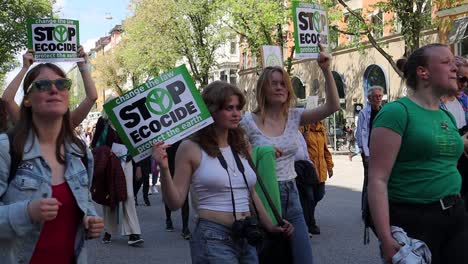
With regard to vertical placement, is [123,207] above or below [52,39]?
below

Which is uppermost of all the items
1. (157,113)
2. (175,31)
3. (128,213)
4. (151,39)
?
(175,31)

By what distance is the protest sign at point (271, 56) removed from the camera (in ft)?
32.2

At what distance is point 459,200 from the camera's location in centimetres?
365

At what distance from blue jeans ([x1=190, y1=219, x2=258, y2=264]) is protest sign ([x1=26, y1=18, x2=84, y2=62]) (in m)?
3.28

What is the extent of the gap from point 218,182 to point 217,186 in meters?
0.02

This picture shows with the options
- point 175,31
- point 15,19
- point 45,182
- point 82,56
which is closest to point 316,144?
point 82,56

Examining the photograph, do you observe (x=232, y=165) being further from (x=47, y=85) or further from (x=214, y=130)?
(x=47, y=85)

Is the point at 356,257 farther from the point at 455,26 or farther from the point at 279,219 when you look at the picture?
the point at 455,26

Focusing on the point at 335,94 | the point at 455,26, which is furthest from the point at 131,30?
the point at 335,94

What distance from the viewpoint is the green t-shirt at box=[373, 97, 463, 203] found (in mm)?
3512

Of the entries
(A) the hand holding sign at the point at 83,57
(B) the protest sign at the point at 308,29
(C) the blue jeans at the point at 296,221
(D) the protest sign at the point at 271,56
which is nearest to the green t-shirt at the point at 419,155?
(C) the blue jeans at the point at 296,221

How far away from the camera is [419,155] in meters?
3.52

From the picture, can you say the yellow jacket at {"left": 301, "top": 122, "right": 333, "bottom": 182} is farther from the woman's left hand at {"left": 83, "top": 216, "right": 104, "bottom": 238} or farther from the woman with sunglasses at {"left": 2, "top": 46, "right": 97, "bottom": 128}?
the woman's left hand at {"left": 83, "top": 216, "right": 104, "bottom": 238}

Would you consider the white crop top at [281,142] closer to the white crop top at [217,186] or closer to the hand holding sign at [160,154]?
the white crop top at [217,186]
